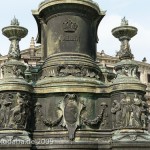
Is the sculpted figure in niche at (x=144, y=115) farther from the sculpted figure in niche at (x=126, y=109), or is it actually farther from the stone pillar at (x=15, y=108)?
the stone pillar at (x=15, y=108)

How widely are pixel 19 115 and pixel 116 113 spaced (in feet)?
9.87

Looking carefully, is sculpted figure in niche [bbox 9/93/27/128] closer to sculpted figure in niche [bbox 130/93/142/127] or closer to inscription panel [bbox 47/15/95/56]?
inscription panel [bbox 47/15/95/56]

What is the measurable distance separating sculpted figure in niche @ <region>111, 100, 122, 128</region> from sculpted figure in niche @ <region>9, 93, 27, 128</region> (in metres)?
2.77

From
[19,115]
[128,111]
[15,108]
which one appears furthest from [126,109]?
[15,108]

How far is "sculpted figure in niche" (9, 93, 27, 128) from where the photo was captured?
44.7 feet

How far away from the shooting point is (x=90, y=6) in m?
15.9

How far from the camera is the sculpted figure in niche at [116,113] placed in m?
13.9

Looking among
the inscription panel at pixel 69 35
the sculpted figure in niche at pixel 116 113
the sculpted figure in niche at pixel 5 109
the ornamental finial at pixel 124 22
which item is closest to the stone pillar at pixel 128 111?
the sculpted figure in niche at pixel 116 113

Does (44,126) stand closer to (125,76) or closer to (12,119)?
(12,119)

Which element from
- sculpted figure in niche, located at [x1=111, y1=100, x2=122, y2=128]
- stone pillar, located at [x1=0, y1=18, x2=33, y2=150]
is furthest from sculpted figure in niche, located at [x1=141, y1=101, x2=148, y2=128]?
stone pillar, located at [x1=0, y1=18, x2=33, y2=150]

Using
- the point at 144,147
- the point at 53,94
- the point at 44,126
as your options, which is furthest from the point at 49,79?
the point at 144,147

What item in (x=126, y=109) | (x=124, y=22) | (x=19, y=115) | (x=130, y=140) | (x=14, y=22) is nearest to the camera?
(x=130, y=140)

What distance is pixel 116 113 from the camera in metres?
14.0

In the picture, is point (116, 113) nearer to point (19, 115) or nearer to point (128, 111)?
point (128, 111)
